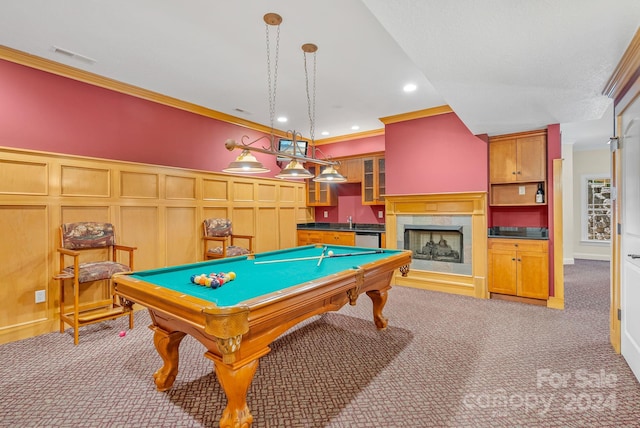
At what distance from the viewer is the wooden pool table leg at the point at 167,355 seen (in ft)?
7.04

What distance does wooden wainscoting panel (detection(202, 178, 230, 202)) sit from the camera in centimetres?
484

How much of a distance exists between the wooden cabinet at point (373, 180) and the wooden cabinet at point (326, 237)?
2.45 ft

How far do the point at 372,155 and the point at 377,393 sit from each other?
4473 millimetres

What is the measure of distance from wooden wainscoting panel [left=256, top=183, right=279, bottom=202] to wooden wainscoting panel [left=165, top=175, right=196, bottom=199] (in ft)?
4.27

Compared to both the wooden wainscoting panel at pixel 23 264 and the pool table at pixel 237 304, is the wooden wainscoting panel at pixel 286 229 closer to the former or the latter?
the pool table at pixel 237 304

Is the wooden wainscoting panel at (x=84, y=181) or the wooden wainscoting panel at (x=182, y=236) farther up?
the wooden wainscoting panel at (x=84, y=181)

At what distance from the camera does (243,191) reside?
544 cm

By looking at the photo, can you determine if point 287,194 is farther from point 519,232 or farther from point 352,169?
point 519,232

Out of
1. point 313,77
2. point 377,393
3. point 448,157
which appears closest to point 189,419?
point 377,393

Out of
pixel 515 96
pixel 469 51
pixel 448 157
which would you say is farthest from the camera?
pixel 448 157

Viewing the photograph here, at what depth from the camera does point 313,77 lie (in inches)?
147

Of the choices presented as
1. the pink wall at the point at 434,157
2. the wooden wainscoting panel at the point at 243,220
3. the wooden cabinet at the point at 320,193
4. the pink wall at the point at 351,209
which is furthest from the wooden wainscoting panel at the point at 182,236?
the pink wall at the point at 434,157

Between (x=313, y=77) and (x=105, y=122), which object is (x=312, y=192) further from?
(x=105, y=122)

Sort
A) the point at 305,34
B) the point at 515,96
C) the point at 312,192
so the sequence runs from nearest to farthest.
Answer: the point at 305,34 < the point at 515,96 < the point at 312,192
